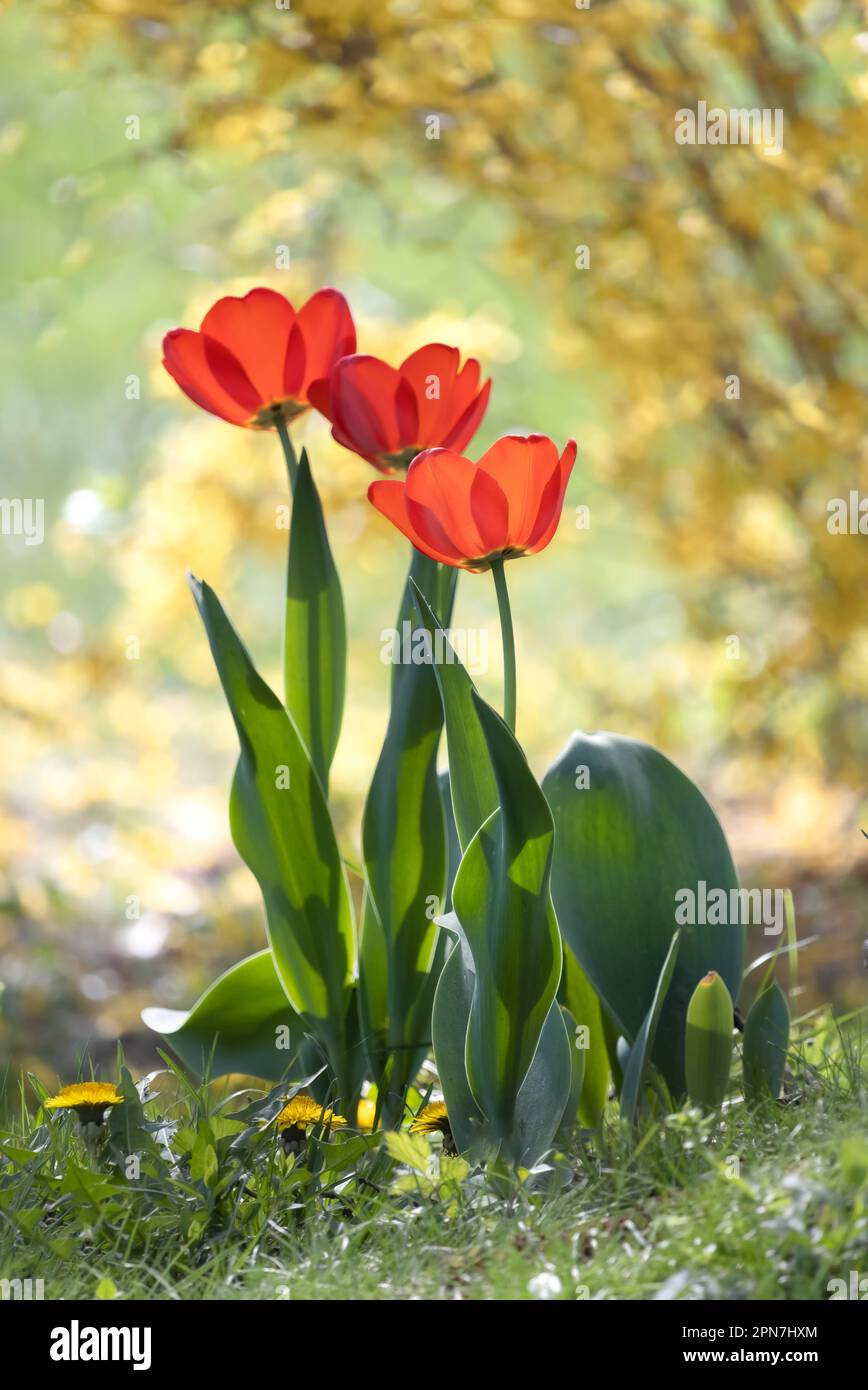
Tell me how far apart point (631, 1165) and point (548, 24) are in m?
1.69

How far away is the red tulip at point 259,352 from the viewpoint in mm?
952

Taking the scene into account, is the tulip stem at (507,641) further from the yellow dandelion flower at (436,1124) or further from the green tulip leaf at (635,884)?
the yellow dandelion flower at (436,1124)

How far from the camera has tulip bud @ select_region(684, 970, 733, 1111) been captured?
0.91 metres

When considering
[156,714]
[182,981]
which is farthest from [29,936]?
[156,714]

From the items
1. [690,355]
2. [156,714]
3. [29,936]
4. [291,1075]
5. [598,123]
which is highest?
[598,123]

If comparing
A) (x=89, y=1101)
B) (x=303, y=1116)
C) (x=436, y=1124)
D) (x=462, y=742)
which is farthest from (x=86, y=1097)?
(x=462, y=742)

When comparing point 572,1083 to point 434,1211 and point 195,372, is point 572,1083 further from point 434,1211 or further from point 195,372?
point 195,372

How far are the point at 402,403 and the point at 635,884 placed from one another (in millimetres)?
404

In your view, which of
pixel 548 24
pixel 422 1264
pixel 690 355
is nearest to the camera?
pixel 422 1264

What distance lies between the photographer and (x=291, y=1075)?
112 cm

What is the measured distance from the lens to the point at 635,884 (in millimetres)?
994

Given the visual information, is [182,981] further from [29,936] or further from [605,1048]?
[605,1048]

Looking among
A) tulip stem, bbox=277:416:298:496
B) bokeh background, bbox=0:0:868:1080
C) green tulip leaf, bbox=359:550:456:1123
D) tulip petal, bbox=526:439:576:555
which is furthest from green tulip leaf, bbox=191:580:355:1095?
bokeh background, bbox=0:0:868:1080
